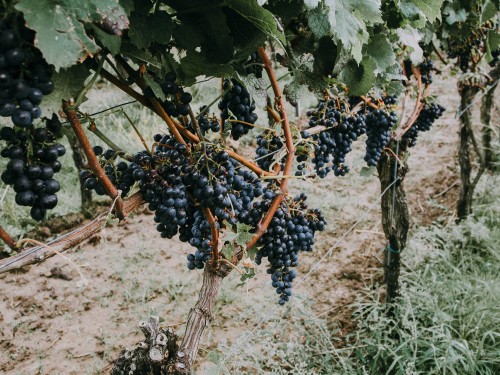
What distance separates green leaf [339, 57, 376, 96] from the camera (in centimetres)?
148

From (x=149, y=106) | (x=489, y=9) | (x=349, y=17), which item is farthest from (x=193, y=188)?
(x=489, y=9)

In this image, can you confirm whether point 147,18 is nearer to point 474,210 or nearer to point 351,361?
point 351,361

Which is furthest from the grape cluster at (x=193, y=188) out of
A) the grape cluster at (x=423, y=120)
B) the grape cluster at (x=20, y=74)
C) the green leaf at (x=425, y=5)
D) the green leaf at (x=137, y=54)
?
the grape cluster at (x=423, y=120)

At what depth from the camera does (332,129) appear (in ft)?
6.42

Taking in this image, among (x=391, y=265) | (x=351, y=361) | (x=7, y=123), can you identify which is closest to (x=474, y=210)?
(x=391, y=265)

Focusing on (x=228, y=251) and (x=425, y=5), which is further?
(x=425, y=5)

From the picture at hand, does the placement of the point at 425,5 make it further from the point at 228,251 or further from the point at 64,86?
the point at 64,86

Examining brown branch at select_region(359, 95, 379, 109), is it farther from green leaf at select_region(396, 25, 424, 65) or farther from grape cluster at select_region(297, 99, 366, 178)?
green leaf at select_region(396, 25, 424, 65)

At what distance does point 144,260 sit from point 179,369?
2502 millimetres

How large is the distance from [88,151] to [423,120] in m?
2.29

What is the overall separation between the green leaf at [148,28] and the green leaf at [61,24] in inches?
8.0

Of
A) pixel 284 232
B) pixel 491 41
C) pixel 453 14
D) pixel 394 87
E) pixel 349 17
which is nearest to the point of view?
pixel 349 17

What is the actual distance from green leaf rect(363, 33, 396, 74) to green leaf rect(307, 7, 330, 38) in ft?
1.33

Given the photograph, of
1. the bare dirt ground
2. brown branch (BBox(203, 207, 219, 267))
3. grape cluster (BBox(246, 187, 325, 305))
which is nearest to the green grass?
the bare dirt ground
